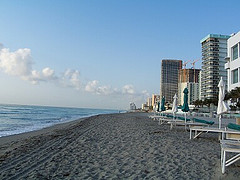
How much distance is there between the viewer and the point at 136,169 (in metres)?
4.14

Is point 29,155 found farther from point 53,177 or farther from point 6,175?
point 53,177

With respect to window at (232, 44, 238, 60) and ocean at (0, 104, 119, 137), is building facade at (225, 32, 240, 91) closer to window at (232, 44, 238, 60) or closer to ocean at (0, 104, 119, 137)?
window at (232, 44, 238, 60)

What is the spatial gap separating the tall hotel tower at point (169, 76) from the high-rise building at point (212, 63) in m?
59.7

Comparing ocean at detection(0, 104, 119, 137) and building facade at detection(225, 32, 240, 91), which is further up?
building facade at detection(225, 32, 240, 91)

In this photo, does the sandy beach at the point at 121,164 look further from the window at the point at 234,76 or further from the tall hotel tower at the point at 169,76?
the tall hotel tower at the point at 169,76

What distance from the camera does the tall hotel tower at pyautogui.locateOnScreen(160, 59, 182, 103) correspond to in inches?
5955

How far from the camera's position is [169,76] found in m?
155

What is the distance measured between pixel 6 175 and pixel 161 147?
3.90m

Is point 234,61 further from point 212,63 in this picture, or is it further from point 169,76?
point 169,76

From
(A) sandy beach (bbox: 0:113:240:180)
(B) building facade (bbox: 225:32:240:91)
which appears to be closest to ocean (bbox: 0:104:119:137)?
(A) sandy beach (bbox: 0:113:240:180)

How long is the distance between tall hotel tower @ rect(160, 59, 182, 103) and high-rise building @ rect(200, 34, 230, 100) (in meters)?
59.7

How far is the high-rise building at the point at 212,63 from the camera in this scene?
281 ft

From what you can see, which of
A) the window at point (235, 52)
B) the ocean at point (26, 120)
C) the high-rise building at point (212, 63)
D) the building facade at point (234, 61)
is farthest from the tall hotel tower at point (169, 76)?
the window at point (235, 52)

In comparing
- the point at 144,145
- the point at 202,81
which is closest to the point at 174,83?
the point at 202,81
